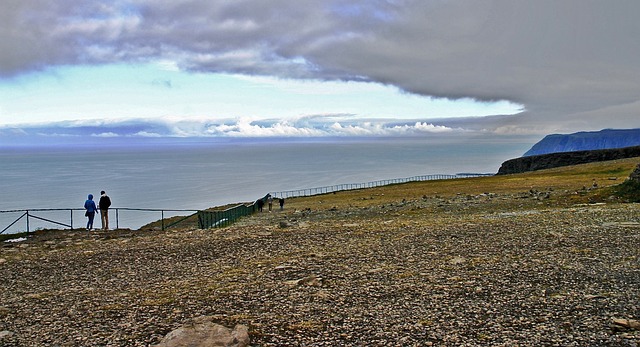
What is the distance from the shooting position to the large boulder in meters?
8.15

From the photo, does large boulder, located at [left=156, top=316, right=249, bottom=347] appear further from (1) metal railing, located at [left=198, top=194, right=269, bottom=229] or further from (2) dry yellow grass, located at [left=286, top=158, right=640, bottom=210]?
(2) dry yellow grass, located at [left=286, top=158, right=640, bottom=210]

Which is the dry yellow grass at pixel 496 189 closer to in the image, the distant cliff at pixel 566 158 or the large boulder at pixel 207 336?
the large boulder at pixel 207 336

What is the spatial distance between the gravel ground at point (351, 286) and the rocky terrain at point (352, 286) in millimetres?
40

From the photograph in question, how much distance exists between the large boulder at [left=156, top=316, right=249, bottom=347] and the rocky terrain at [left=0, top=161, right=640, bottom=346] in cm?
24

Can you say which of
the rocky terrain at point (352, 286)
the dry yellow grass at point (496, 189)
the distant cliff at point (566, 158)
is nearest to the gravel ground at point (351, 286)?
the rocky terrain at point (352, 286)

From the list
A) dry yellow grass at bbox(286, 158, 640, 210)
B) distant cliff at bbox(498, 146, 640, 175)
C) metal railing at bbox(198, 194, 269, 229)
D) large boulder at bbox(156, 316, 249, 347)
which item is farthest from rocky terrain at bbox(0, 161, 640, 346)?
distant cliff at bbox(498, 146, 640, 175)

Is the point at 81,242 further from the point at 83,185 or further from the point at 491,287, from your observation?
the point at 83,185

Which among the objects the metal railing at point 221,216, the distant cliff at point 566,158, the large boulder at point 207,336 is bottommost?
the large boulder at point 207,336

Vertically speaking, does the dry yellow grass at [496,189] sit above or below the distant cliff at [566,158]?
below

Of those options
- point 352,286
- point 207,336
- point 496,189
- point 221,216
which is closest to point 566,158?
point 496,189

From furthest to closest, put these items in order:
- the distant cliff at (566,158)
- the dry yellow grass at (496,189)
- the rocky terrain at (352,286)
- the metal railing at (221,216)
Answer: the distant cliff at (566,158) → the dry yellow grass at (496,189) → the metal railing at (221,216) → the rocky terrain at (352,286)

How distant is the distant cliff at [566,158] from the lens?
340ft

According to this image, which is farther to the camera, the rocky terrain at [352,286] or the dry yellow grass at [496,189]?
the dry yellow grass at [496,189]

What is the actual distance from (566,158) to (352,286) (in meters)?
120
